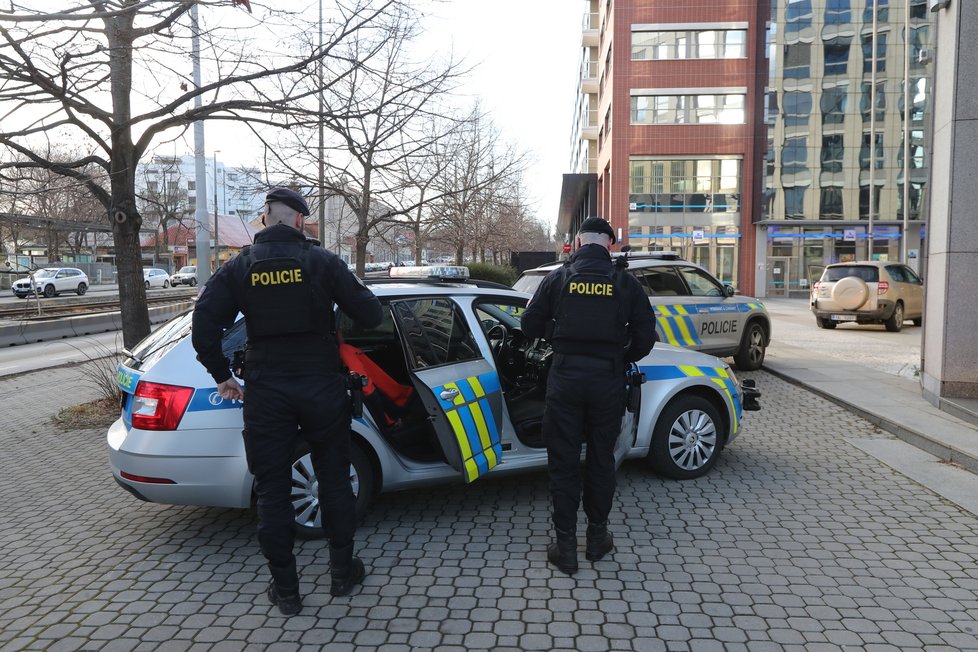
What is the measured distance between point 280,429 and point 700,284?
8.15m

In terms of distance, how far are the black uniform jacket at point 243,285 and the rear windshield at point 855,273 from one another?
1653 cm

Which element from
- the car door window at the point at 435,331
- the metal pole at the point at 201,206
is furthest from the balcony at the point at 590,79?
the car door window at the point at 435,331

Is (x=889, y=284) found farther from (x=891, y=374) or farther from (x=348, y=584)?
(x=348, y=584)

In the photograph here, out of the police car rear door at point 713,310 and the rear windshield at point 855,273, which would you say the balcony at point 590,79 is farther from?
the police car rear door at point 713,310

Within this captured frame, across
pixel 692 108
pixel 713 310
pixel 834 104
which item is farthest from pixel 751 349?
pixel 834 104

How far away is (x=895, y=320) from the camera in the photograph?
16781 mm

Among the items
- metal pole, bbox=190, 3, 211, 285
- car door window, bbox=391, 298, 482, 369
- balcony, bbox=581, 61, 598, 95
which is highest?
balcony, bbox=581, 61, 598, 95

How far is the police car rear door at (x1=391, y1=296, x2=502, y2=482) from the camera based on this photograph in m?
4.06

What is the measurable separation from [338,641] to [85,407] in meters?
6.44

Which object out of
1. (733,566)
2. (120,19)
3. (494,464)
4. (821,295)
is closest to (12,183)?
(120,19)

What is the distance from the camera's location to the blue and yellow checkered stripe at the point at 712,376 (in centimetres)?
512

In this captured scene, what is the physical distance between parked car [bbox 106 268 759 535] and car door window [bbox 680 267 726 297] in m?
4.65

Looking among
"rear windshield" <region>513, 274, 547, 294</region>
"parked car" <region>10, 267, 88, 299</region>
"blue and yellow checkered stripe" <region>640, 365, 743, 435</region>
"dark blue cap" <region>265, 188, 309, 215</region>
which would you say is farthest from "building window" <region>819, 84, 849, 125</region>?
"parked car" <region>10, 267, 88, 299</region>

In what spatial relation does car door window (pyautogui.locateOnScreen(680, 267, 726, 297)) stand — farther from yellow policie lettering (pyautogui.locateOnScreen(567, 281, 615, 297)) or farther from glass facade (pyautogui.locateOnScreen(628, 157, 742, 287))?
glass facade (pyautogui.locateOnScreen(628, 157, 742, 287))
